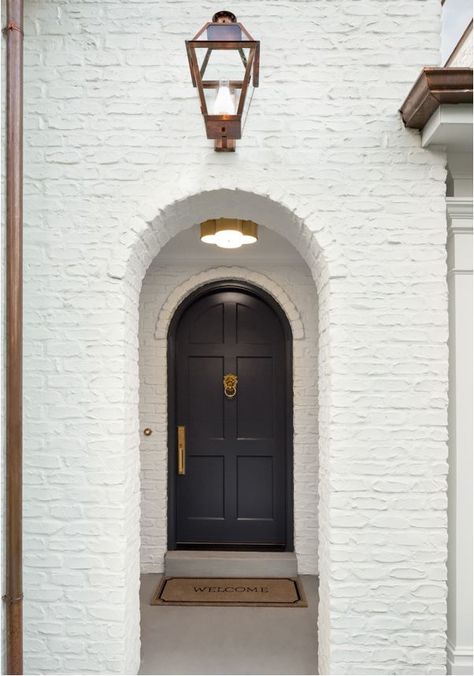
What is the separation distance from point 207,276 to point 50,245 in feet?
6.61

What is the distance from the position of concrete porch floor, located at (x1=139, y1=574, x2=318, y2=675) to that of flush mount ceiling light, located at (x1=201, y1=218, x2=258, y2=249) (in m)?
2.47

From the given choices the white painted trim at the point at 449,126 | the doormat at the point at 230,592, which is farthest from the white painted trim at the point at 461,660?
the white painted trim at the point at 449,126

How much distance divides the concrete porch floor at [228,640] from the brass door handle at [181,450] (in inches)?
42.5

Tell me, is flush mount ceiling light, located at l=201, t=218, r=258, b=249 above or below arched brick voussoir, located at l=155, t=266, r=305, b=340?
above

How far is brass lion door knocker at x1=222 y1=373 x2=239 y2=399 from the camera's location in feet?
15.0

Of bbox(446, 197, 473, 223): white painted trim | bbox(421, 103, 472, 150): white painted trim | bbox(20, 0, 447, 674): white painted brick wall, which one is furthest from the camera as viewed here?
bbox(446, 197, 473, 223): white painted trim

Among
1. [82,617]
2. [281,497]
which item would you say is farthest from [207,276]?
[82,617]

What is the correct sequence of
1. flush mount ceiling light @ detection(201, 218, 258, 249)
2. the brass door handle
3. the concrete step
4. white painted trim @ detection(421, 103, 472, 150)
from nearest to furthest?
1. white painted trim @ detection(421, 103, 472, 150)
2. flush mount ceiling light @ detection(201, 218, 258, 249)
3. the concrete step
4. the brass door handle

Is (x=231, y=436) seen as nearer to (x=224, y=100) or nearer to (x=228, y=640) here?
(x=228, y=640)

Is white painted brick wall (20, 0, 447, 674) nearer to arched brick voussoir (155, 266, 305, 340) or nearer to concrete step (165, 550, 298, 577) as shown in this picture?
concrete step (165, 550, 298, 577)

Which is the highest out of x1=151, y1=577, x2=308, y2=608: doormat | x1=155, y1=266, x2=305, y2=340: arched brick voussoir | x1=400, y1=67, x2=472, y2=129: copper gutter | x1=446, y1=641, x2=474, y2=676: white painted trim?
x1=400, y1=67, x2=472, y2=129: copper gutter

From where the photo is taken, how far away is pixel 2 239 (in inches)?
95.2

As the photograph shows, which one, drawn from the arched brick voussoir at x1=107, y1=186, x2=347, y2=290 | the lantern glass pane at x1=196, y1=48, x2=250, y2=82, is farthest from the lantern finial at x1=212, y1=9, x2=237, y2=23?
the arched brick voussoir at x1=107, y1=186, x2=347, y2=290

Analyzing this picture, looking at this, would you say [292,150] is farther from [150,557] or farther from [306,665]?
[150,557]
